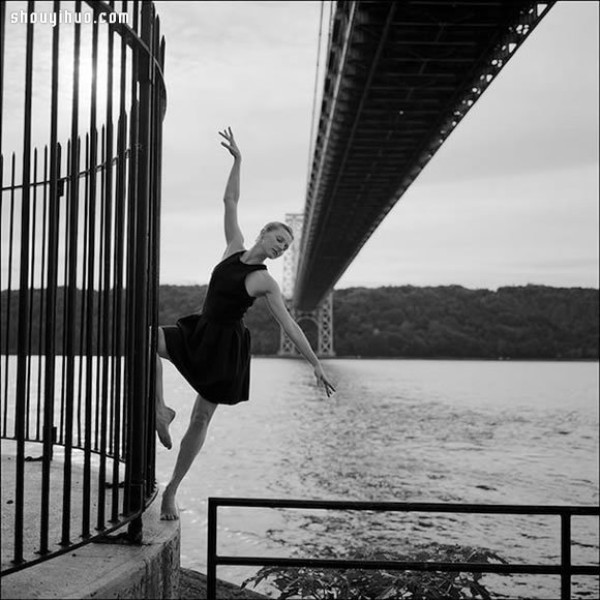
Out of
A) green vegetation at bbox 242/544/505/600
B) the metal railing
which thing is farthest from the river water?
the metal railing

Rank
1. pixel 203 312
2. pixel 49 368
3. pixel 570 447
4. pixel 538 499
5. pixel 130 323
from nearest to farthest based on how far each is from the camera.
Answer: pixel 49 368
pixel 130 323
pixel 203 312
pixel 538 499
pixel 570 447

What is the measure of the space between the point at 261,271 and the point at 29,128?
1.22 meters

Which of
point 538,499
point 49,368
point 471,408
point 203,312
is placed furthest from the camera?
point 471,408

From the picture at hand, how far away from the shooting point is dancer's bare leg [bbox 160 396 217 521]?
3.54 metres

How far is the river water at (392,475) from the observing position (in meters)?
13.1

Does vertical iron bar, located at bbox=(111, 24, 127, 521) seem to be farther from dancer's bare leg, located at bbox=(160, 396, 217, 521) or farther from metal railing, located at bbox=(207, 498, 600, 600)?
metal railing, located at bbox=(207, 498, 600, 600)

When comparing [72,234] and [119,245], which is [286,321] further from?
[72,234]

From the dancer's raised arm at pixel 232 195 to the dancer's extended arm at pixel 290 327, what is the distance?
0.98ft

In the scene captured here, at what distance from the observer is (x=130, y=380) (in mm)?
3279

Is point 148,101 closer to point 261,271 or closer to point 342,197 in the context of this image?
point 261,271

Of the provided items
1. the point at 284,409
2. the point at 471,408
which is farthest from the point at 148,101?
the point at 471,408

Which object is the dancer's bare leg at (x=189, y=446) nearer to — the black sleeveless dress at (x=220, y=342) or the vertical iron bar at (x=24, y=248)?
the black sleeveless dress at (x=220, y=342)

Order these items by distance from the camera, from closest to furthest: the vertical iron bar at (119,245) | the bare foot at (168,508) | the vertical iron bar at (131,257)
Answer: the vertical iron bar at (119,245) → the vertical iron bar at (131,257) → the bare foot at (168,508)

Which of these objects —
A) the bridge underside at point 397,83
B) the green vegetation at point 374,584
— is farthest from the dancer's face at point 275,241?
the bridge underside at point 397,83
